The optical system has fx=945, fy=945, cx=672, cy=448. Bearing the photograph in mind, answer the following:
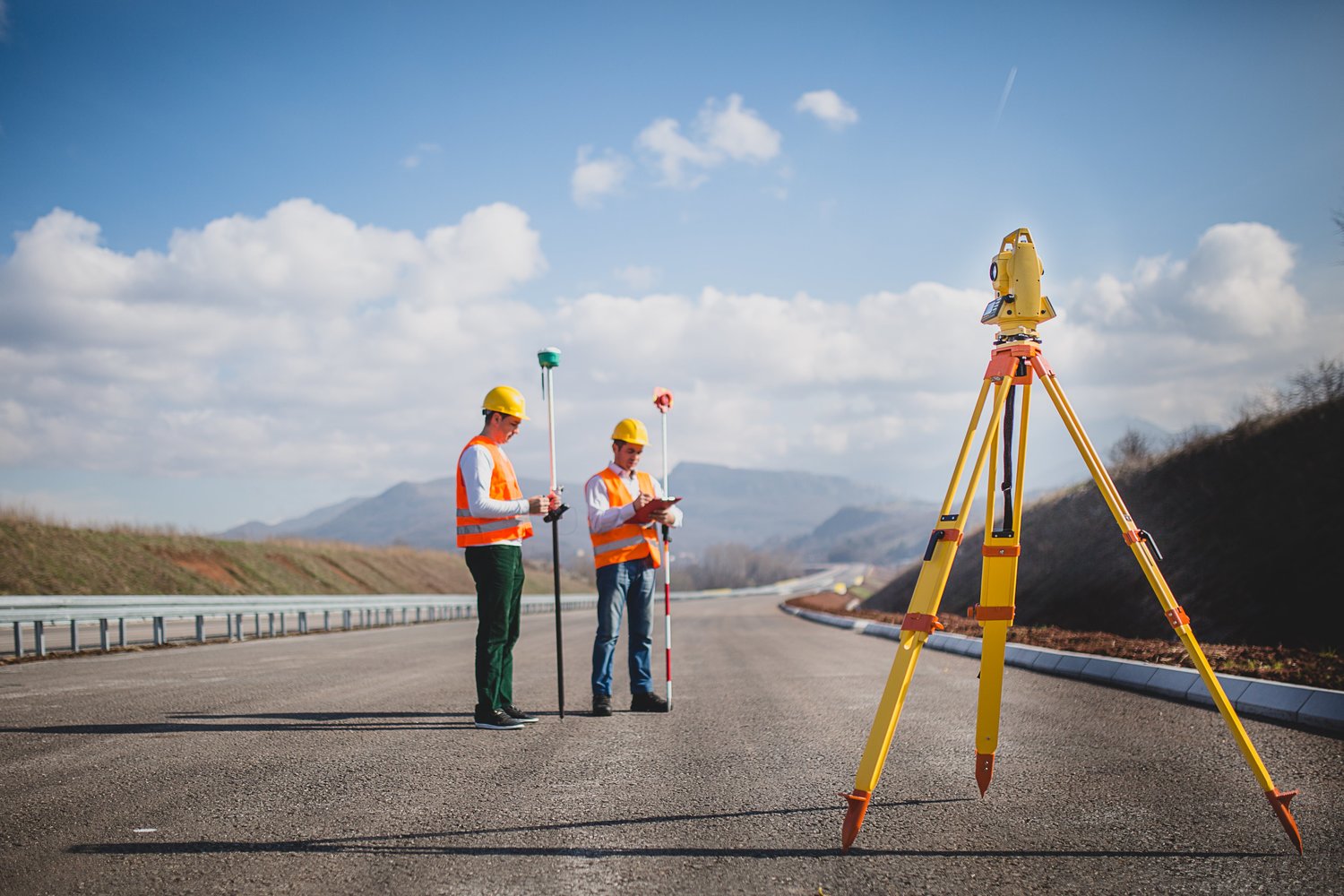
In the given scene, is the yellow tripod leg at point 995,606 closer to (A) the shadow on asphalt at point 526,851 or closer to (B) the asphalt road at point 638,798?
(B) the asphalt road at point 638,798

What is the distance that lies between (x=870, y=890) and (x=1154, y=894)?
3.38 feet

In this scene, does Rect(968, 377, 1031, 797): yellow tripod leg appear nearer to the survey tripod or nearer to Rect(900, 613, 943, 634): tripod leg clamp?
the survey tripod

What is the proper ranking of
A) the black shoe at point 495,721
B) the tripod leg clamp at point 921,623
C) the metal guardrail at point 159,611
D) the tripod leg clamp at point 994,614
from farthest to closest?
the metal guardrail at point 159,611
the black shoe at point 495,721
the tripod leg clamp at point 994,614
the tripod leg clamp at point 921,623

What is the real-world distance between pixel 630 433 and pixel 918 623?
437 centimetres

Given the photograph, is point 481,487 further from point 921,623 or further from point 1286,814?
point 1286,814

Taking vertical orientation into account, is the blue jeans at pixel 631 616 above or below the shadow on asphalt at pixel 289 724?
above

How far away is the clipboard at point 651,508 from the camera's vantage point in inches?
299

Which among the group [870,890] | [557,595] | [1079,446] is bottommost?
[870,890]

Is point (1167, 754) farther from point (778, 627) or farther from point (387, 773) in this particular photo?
point (778, 627)

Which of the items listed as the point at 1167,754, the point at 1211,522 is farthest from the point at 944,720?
the point at 1211,522

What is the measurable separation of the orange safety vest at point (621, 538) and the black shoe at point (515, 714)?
4.28 ft

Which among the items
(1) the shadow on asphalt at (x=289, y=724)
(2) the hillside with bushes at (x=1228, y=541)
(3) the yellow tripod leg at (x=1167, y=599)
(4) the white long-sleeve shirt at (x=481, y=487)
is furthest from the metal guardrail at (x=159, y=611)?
(3) the yellow tripod leg at (x=1167, y=599)

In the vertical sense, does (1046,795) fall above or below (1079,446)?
below

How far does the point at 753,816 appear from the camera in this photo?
4.50 metres
